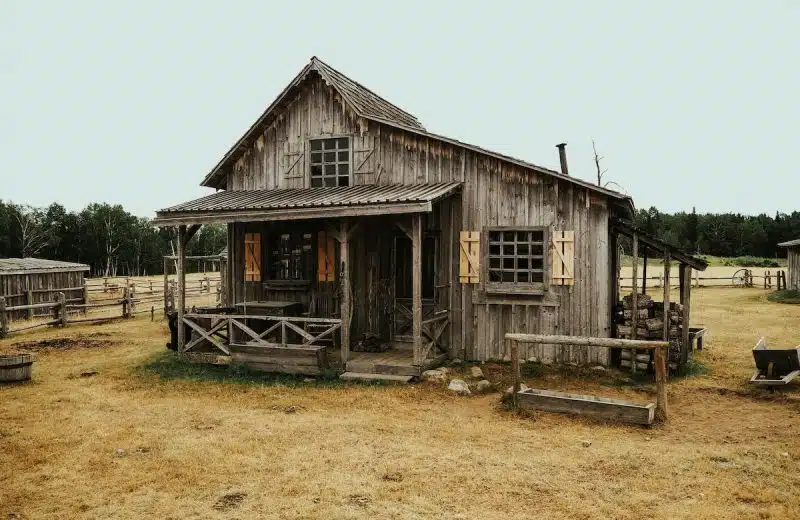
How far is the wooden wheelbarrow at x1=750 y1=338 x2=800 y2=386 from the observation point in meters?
10.2

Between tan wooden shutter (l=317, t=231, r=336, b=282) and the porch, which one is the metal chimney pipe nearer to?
the porch

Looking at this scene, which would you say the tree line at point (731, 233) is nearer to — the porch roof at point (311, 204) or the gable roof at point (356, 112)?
the gable roof at point (356, 112)

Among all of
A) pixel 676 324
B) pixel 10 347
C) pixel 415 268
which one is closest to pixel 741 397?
pixel 676 324

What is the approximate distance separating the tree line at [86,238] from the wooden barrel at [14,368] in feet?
166

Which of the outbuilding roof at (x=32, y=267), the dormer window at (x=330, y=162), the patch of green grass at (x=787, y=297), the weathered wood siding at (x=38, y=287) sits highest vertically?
the dormer window at (x=330, y=162)

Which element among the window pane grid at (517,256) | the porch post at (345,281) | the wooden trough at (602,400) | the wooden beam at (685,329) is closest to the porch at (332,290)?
the porch post at (345,281)

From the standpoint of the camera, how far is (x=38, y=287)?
2355cm

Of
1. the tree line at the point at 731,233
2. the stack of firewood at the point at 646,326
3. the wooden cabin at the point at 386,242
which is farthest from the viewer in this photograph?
the tree line at the point at 731,233

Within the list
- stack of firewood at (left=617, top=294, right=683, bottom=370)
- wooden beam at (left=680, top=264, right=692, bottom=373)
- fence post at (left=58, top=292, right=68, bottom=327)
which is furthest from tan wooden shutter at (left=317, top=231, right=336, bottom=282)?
fence post at (left=58, top=292, right=68, bottom=327)

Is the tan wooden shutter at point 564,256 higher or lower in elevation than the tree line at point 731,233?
lower

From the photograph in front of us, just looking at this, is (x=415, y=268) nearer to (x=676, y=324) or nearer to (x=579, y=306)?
(x=579, y=306)

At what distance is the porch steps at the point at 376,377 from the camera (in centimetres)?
1119

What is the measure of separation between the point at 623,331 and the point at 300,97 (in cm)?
977

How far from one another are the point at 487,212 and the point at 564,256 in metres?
1.97
